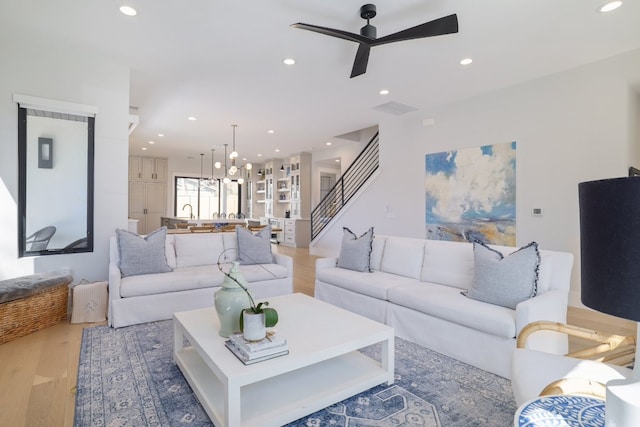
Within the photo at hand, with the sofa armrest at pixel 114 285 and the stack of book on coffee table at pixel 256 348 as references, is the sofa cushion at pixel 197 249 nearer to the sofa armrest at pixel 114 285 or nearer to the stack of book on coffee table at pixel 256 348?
the sofa armrest at pixel 114 285

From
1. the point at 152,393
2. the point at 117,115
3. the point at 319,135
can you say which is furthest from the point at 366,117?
the point at 152,393

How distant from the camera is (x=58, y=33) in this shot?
337cm

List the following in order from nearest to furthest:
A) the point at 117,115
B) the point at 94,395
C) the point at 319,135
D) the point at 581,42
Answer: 1. the point at 94,395
2. the point at 581,42
3. the point at 117,115
4. the point at 319,135

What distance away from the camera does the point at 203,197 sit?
12.0 metres

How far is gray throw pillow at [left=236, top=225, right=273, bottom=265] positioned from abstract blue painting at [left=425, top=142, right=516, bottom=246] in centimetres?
286

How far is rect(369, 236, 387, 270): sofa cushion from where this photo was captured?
12.7 feet

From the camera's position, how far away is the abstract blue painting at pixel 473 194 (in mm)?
4676

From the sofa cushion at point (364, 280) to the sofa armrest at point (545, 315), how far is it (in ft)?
3.89

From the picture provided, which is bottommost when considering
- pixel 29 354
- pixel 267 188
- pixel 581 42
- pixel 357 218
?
pixel 29 354

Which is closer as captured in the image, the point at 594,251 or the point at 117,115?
the point at 594,251

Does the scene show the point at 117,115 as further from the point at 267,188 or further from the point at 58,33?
the point at 267,188

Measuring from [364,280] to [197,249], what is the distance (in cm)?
213

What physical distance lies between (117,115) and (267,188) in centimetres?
778

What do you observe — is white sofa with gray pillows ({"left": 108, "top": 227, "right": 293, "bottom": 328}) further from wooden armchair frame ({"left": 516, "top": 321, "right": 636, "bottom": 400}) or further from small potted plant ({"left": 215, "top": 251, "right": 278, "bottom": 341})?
wooden armchair frame ({"left": 516, "top": 321, "right": 636, "bottom": 400})
